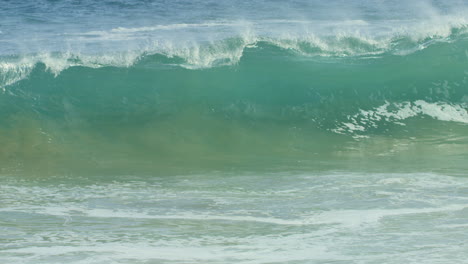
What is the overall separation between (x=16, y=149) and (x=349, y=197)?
4950 millimetres

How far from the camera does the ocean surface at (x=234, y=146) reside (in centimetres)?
595

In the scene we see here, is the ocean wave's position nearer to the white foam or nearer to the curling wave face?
the curling wave face

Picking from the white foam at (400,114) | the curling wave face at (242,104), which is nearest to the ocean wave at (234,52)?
the curling wave face at (242,104)

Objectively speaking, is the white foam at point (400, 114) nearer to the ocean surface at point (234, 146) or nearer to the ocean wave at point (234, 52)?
the ocean surface at point (234, 146)

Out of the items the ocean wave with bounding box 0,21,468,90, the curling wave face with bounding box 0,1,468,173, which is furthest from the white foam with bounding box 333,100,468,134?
the ocean wave with bounding box 0,21,468,90

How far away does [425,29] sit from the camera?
14.4 metres

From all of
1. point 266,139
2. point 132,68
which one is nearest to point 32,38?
point 132,68

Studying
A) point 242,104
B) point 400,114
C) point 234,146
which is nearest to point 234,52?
point 242,104

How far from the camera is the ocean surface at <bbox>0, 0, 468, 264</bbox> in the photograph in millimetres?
5949

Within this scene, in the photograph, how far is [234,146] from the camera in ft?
32.5

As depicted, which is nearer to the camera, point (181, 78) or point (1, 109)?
point (1, 109)

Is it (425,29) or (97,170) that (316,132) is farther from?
(425,29)

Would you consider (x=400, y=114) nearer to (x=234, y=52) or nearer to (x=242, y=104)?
(x=242, y=104)

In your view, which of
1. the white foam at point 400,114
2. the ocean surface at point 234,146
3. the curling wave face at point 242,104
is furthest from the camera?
the white foam at point 400,114
